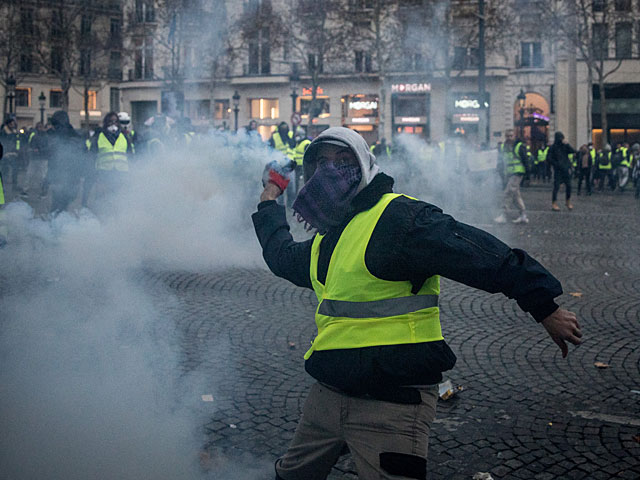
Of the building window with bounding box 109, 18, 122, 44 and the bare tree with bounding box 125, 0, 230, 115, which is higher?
the building window with bounding box 109, 18, 122, 44

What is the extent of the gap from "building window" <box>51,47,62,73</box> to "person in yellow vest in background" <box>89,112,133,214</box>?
23.4 m

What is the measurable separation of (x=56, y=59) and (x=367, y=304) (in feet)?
118

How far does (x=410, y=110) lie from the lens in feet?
127

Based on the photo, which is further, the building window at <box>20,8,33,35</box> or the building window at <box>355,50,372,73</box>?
the building window at <box>355,50,372,73</box>

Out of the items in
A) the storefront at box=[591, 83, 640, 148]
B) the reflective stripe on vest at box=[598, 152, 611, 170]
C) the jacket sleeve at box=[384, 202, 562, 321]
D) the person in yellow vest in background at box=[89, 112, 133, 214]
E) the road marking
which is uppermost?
the storefront at box=[591, 83, 640, 148]

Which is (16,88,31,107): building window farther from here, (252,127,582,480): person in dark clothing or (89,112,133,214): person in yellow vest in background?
(252,127,582,480): person in dark clothing

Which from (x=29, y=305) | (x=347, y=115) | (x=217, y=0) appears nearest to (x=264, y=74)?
(x=347, y=115)

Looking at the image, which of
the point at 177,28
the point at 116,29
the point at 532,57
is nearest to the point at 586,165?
the point at 116,29

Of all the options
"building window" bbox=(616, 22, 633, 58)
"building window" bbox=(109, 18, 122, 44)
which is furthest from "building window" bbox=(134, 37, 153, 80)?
"building window" bbox=(616, 22, 633, 58)

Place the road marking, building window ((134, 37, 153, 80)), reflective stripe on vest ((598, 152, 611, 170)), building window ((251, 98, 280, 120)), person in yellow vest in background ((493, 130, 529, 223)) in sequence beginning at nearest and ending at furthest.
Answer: the road marking → building window ((134, 37, 153, 80)) → person in yellow vest in background ((493, 130, 529, 223)) → reflective stripe on vest ((598, 152, 611, 170)) → building window ((251, 98, 280, 120))

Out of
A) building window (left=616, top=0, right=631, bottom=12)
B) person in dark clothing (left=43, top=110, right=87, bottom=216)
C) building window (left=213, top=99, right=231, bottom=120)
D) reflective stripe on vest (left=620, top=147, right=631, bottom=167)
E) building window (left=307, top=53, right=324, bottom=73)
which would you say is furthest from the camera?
building window (left=213, top=99, right=231, bottom=120)

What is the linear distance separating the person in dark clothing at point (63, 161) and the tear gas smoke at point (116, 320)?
50 centimetres

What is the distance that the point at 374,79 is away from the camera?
37.8 m

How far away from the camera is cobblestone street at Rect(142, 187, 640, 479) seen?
325cm
